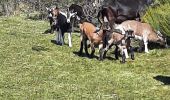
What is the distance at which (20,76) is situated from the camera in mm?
16203

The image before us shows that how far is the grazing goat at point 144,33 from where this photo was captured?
20992mm

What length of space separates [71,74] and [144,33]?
18.8 feet

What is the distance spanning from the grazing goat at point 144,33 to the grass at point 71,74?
705 mm

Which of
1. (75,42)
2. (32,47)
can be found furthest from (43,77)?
(75,42)

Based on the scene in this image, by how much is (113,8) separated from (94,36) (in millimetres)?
5918

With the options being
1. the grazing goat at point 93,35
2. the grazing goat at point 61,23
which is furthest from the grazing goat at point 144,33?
the grazing goat at point 61,23

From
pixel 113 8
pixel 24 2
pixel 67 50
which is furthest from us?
pixel 24 2

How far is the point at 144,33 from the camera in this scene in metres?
21.4

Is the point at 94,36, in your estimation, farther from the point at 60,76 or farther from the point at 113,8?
the point at 113,8

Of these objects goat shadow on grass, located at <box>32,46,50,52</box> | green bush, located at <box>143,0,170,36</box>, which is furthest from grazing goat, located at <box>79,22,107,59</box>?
green bush, located at <box>143,0,170,36</box>

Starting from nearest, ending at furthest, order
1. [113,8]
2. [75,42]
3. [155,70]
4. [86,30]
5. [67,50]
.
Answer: [155,70], [86,30], [67,50], [75,42], [113,8]

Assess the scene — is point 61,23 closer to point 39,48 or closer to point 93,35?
point 39,48

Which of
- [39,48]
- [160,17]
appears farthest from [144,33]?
[39,48]

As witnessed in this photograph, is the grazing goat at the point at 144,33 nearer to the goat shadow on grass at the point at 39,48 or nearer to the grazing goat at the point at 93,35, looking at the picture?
the grazing goat at the point at 93,35
